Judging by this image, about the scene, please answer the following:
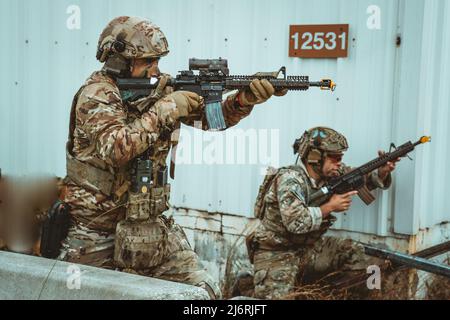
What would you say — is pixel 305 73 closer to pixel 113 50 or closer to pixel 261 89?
pixel 261 89

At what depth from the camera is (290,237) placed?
588cm

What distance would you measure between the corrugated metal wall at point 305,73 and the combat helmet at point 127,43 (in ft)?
4.91

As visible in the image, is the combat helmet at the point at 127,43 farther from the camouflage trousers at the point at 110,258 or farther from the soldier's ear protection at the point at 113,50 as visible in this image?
the camouflage trousers at the point at 110,258

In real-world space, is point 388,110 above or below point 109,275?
above

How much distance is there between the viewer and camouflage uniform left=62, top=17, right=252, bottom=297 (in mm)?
4641

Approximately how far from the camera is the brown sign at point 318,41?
227 inches

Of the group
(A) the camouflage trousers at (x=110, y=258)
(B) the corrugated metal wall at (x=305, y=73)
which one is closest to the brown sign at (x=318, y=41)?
(B) the corrugated metal wall at (x=305, y=73)

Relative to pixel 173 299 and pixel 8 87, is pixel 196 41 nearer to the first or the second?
pixel 8 87

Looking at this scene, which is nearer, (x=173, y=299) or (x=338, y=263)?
(x=173, y=299)

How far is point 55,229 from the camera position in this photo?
4777 mm

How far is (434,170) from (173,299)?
3078 millimetres

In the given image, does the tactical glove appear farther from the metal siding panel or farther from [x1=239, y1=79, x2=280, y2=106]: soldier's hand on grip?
the metal siding panel

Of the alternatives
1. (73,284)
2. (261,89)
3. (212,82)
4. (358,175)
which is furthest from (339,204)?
(73,284)
